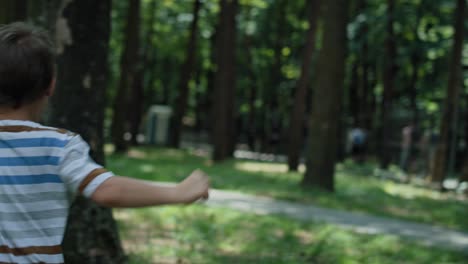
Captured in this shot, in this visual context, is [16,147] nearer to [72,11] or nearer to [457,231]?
[72,11]

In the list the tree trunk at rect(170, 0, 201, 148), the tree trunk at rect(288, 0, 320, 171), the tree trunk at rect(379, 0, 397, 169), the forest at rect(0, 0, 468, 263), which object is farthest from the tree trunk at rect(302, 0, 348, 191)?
the tree trunk at rect(170, 0, 201, 148)

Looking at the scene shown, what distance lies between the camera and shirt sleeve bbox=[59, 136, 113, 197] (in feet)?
6.97

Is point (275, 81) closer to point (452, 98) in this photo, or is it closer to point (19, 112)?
point (452, 98)

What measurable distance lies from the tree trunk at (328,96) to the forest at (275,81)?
0.02 meters

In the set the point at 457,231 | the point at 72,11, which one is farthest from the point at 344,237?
the point at 72,11

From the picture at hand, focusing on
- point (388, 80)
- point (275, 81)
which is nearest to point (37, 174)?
point (388, 80)

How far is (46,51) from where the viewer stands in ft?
7.34

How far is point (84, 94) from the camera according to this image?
5.57m

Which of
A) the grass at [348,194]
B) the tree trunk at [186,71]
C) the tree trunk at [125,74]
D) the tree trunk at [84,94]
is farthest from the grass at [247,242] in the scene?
the tree trunk at [186,71]

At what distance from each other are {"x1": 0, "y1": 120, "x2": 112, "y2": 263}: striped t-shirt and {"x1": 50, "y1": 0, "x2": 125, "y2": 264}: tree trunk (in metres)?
3.28

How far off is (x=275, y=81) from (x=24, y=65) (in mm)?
31780

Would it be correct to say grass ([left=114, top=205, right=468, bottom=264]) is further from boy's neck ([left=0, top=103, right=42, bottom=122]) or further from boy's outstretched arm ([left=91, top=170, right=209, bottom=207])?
boy's outstretched arm ([left=91, top=170, right=209, bottom=207])

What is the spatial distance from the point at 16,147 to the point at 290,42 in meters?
33.9

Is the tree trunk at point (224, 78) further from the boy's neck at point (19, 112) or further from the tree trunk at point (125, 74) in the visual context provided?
the boy's neck at point (19, 112)
